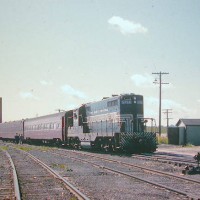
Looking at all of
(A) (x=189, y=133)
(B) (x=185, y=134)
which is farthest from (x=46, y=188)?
(A) (x=189, y=133)

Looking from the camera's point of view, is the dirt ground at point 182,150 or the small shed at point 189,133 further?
the small shed at point 189,133

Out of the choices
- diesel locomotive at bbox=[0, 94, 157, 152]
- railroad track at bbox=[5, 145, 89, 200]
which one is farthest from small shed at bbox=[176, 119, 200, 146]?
railroad track at bbox=[5, 145, 89, 200]

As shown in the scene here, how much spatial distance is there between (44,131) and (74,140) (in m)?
9.87

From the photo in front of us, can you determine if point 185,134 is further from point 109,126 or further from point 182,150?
point 109,126

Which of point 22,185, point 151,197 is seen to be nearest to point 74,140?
point 22,185

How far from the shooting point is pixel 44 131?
39281 millimetres

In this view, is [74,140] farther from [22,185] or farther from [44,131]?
[22,185]

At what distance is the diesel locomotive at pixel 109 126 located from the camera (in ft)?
74.5

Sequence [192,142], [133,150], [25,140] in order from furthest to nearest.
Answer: [25,140], [192,142], [133,150]

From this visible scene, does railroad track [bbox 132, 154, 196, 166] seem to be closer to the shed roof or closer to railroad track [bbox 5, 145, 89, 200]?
railroad track [bbox 5, 145, 89, 200]

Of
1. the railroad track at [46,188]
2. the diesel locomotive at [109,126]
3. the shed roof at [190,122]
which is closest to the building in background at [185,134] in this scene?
the shed roof at [190,122]

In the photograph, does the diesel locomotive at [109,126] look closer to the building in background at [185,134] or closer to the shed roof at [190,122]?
the building in background at [185,134]

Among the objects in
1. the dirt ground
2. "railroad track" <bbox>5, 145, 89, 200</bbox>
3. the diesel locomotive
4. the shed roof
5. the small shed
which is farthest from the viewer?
the shed roof

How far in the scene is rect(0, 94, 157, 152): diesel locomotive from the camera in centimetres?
2270
